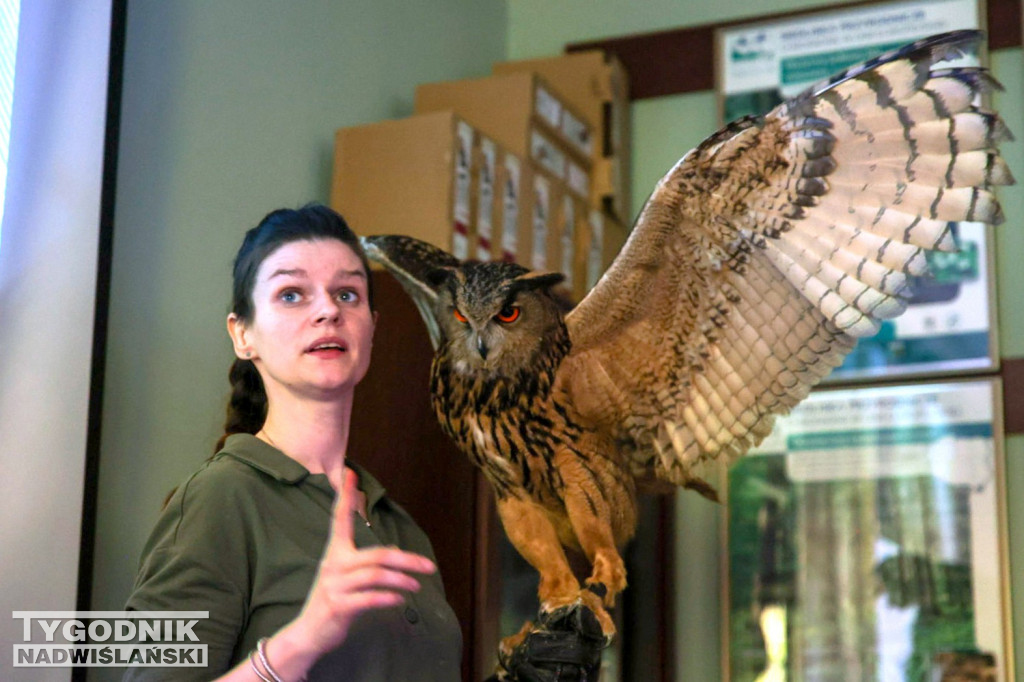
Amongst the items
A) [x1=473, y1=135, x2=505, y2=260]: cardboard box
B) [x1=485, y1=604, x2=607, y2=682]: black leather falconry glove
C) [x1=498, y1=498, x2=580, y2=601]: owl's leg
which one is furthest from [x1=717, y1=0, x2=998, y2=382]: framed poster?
[x1=485, y1=604, x2=607, y2=682]: black leather falconry glove

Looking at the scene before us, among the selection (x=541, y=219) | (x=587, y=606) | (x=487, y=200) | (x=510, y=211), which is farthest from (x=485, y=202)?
(x=587, y=606)

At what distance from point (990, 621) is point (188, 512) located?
2.50 metres

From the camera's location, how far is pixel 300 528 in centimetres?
126

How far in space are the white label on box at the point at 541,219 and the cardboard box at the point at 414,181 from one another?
308 millimetres

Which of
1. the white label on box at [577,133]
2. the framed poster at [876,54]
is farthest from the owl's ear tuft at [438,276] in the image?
the framed poster at [876,54]

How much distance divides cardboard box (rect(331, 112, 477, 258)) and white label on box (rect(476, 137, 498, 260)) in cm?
3

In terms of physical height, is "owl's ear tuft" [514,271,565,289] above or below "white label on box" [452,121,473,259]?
below

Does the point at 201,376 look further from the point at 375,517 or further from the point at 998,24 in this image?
the point at 998,24

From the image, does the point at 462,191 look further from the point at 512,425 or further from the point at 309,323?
the point at 309,323

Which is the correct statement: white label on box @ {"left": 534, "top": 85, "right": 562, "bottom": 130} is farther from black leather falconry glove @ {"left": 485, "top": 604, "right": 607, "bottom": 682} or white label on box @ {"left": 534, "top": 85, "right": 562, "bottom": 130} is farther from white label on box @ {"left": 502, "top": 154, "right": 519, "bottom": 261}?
black leather falconry glove @ {"left": 485, "top": 604, "right": 607, "bottom": 682}

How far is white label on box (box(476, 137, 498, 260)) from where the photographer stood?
8.69 feet

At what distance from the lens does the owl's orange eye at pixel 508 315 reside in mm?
1751

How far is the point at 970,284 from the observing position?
323cm

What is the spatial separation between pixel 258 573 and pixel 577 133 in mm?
2342
